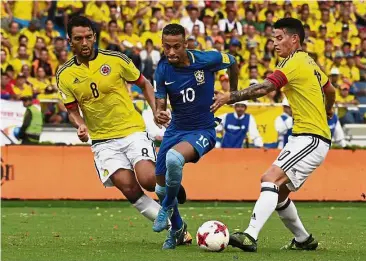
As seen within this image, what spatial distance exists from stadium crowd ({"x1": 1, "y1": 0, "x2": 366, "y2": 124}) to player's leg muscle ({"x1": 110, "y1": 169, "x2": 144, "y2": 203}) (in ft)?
32.5

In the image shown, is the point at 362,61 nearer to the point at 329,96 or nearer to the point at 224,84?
the point at 224,84

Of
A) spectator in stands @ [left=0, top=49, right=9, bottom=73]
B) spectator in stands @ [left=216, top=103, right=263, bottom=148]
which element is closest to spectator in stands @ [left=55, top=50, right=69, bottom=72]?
spectator in stands @ [left=0, top=49, right=9, bottom=73]

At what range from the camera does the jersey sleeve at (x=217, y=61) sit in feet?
36.8

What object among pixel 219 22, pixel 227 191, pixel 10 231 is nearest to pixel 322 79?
pixel 10 231

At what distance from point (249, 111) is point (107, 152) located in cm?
1047

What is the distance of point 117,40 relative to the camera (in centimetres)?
2420

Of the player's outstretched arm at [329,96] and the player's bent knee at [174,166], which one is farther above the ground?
the player's outstretched arm at [329,96]

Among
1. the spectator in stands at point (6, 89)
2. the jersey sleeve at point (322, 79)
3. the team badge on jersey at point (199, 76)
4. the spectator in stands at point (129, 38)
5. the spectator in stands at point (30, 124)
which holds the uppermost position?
the jersey sleeve at point (322, 79)

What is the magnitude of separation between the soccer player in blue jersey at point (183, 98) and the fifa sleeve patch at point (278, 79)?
3.58 feet

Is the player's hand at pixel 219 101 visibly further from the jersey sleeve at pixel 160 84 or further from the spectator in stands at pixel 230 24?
the spectator in stands at pixel 230 24

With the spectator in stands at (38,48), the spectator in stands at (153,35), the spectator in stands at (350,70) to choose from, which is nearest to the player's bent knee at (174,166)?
the spectator in stands at (38,48)

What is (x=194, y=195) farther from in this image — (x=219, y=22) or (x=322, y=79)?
(x=322, y=79)

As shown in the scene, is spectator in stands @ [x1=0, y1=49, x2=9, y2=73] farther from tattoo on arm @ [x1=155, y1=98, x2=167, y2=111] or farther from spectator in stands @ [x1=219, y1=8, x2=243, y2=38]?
tattoo on arm @ [x1=155, y1=98, x2=167, y2=111]

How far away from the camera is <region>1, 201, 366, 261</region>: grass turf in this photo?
10.0m
